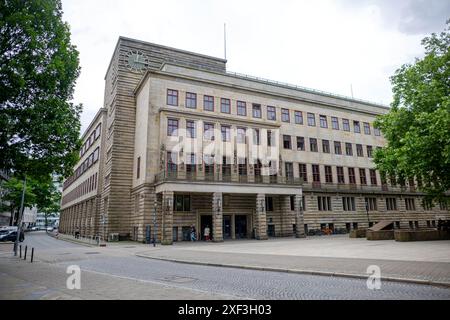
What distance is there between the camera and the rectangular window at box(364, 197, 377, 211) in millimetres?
47500

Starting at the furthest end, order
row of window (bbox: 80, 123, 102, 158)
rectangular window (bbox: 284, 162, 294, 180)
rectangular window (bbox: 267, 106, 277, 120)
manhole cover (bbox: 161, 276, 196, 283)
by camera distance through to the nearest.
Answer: row of window (bbox: 80, 123, 102, 158) → rectangular window (bbox: 267, 106, 277, 120) → rectangular window (bbox: 284, 162, 294, 180) → manhole cover (bbox: 161, 276, 196, 283)

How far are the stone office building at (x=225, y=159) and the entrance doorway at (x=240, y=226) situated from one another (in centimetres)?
12

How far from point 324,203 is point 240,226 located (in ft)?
44.3

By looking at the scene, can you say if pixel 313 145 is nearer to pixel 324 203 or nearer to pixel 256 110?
pixel 324 203

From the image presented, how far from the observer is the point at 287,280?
10.9m

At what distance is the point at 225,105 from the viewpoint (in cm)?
4034

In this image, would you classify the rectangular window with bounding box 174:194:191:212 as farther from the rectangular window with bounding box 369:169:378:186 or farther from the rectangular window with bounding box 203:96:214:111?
the rectangular window with bounding box 369:169:378:186

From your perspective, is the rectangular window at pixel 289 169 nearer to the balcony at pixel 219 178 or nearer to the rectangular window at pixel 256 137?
the balcony at pixel 219 178

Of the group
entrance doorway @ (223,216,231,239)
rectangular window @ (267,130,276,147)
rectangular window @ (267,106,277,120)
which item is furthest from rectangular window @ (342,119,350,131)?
entrance doorway @ (223,216,231,239)

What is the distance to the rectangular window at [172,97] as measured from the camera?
3738cm

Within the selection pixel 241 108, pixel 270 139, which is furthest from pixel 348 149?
pixel 241 108

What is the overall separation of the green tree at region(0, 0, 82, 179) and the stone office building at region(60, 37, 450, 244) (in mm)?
15466
